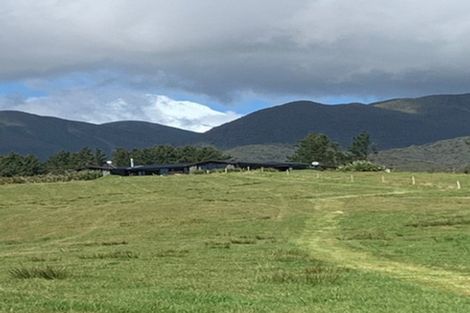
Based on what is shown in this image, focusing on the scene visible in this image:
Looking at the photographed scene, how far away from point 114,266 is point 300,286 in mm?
9308

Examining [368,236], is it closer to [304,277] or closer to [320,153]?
[304,277]

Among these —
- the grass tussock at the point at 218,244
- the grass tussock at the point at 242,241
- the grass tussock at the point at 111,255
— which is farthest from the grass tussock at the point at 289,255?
the grass tussock at the point at 111,255

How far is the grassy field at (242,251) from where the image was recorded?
16.3 m

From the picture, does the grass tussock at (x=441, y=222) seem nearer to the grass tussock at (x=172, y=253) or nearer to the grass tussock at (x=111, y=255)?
the grass tussock at (x=172, y=253)

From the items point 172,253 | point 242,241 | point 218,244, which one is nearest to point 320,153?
point 242,241

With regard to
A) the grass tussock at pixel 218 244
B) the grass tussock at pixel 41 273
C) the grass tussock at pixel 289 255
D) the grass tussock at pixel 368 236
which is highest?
the grass tussock at pixel 41 273

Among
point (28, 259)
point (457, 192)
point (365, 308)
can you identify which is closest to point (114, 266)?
point (28, 259)

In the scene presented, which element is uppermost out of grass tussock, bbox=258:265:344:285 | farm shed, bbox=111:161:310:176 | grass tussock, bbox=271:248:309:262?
farm shed, bbox=111:161:310:176

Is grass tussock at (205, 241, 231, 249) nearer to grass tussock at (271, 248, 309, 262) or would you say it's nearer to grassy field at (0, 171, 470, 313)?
grassy field at (0, 171, 470, 313)

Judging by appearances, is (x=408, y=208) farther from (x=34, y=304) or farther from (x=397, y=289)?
(x=34, y=304)

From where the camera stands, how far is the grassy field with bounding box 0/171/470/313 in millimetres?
16328

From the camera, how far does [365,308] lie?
15.3 metres

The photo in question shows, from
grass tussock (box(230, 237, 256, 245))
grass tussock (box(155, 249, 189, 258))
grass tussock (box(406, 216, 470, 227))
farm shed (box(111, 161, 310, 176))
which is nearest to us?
grass tussock (box(155, 249, 189, 258))

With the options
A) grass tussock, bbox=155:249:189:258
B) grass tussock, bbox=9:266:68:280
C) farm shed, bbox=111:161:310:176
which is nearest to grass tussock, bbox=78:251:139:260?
grass tussock, bbox=155:249:189:258
